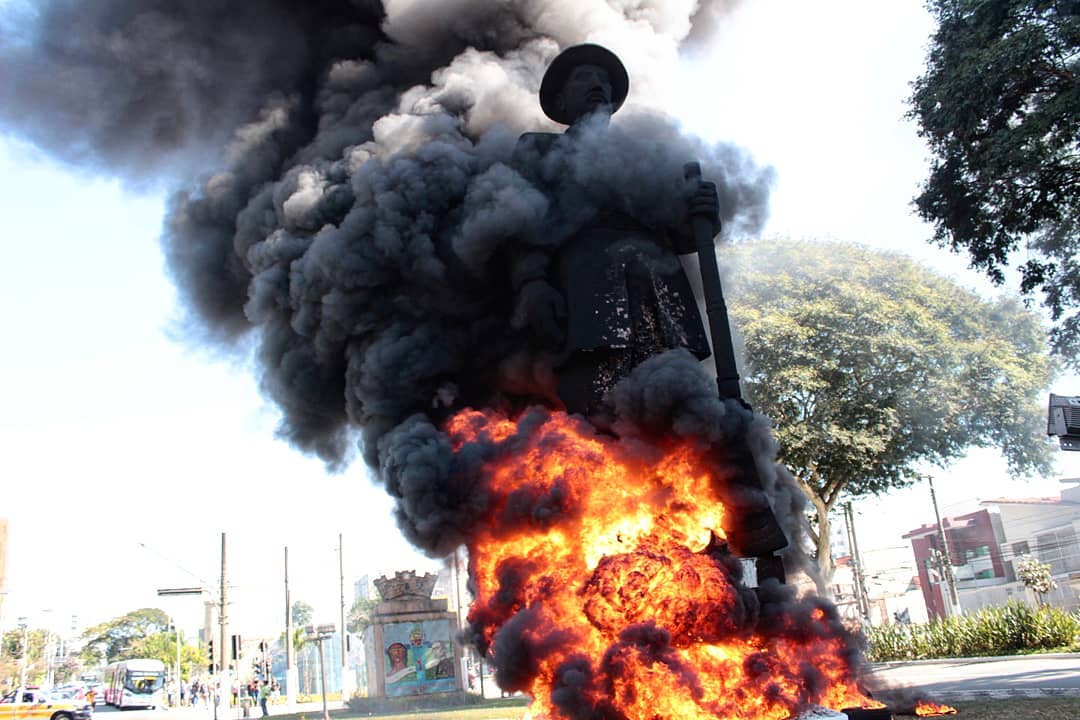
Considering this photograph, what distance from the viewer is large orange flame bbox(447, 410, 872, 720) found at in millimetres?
9469

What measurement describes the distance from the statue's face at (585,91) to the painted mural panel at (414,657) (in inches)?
756

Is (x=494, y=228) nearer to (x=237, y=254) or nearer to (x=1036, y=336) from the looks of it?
(x=237, y=254)

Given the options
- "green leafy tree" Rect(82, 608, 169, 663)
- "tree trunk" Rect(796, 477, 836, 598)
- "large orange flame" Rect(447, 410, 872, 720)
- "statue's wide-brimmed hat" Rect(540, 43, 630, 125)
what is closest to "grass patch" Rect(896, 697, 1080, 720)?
"large orange flame" Rect(447, 410, 872, 720)

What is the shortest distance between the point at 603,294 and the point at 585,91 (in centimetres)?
406

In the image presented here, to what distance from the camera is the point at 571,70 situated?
1473cm

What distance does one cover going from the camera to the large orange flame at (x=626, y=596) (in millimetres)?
9469

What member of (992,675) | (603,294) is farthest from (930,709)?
(992,675)

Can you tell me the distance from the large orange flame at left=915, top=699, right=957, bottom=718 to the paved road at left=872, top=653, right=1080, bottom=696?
0.61 meters

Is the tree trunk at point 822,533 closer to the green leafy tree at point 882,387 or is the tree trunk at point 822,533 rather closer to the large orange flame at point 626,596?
the green leafy tree at point 882,387

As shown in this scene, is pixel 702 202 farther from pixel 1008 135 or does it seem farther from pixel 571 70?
pixel 1008 135

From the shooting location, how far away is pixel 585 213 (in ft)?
43.0

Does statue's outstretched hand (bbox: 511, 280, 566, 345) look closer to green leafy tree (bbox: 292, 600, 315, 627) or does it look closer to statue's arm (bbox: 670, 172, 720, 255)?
statue's arm (bbox: 670, 172, 720, 255)

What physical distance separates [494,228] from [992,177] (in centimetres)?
892

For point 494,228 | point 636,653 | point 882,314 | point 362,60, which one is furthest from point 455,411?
point 882,314
